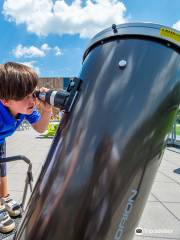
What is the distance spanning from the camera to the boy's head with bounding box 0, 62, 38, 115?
1.22 m

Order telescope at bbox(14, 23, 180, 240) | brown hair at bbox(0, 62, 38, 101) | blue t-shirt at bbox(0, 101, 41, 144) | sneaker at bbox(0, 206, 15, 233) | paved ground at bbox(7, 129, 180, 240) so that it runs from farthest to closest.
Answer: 1. paved ground at bbox(7, 129, 180, 240)
2. sneaker at bbox(0, 206, 15, 233)
3. blue t-shirt at bbox(0, 101, 41, 144)
4. brown hair at bbox(0, 62, 38, 101)
5. telescope at bbox(14, 23, 180, 240)

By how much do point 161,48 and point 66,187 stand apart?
0.55 meters

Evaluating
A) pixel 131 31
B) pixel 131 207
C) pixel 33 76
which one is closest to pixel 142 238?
pixel 131 207

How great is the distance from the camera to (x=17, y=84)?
1232mm

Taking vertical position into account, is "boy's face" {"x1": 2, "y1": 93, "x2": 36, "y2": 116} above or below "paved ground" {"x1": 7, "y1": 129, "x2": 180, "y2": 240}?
above

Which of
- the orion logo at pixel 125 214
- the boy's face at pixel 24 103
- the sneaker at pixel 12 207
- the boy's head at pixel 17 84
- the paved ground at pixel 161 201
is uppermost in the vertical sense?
the boy's head at pixel 17 84

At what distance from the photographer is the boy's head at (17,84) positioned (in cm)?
122

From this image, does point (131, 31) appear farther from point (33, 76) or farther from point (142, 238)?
point (142, 238)

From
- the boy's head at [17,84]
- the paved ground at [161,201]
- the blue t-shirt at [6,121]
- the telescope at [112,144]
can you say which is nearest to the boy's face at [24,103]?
the boy's head at [17,84]

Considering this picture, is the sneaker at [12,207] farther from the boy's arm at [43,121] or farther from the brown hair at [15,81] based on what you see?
the brown hair at [15,81]

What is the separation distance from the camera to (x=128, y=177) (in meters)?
0.88

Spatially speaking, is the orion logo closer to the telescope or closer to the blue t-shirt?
the telescope

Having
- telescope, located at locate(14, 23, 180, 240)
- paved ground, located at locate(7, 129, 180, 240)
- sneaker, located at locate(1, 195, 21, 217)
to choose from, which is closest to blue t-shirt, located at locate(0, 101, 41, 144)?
sneaker, located at locate(1, 195, 21, 217)

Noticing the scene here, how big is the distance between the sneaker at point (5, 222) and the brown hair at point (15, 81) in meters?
0.84
